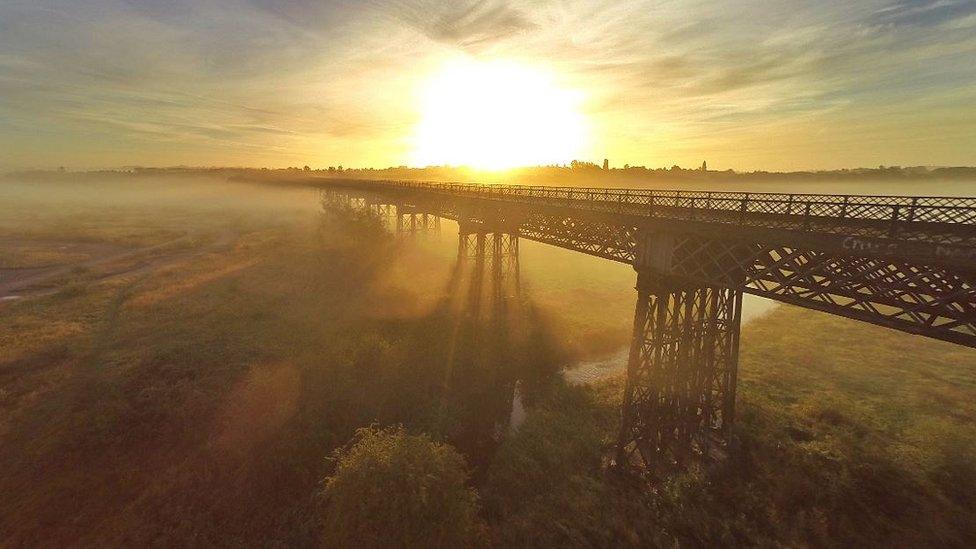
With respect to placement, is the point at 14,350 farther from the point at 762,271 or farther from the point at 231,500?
the point at 762,271

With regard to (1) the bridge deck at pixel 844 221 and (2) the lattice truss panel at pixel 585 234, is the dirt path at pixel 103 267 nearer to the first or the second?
(2) the lattice truss panel at pixel 585 234

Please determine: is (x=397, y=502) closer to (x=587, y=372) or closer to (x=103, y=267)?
(x=587, y=372)

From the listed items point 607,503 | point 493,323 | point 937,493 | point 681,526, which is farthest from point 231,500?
point 937,493

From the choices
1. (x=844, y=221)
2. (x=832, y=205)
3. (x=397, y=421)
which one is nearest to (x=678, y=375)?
(x=844, y=221)

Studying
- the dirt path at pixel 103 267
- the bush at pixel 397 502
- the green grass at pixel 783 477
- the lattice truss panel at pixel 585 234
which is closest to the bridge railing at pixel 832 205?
the lattice truss panel at pixel 585 234

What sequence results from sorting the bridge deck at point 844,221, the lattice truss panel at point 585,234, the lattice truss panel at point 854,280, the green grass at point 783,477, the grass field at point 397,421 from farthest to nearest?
the lattice truss panel at point 585,234
the grass field at point 397,421
the green grass at point 783,477
the bridge deck at point 844,221
the lattice truss panel at point 854,280

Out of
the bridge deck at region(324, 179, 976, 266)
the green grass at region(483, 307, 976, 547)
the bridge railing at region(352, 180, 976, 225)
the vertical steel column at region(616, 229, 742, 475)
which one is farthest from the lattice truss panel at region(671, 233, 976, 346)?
the green grass at region(483, 307, 976, 547)
